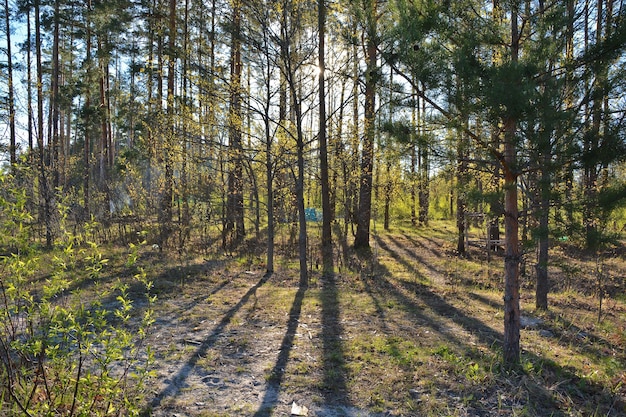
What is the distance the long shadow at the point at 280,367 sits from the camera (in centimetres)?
349

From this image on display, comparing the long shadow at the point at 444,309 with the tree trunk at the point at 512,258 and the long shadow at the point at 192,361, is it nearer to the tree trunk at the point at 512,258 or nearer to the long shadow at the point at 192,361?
the tree trunk at the point at 512,258

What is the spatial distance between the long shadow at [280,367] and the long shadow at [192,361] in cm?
78

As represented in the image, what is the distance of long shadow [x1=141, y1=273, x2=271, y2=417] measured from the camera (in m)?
3.46

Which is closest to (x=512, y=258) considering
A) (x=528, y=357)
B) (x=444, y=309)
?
(x=528, y=357)

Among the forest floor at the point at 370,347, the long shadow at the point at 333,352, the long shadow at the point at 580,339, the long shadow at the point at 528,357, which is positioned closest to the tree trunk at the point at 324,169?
the forest floor at the point at 370,347

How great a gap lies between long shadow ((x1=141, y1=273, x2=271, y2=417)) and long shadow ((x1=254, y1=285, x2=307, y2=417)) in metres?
0.78

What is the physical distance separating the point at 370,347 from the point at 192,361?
6.52 feet

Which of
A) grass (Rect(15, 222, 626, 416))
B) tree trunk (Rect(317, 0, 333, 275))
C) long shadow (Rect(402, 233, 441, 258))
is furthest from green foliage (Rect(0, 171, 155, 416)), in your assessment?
long shadow (Rect(402, 233, 441, 258))

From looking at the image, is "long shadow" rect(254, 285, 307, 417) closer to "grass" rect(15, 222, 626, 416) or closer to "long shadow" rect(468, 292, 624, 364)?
"grass" rect(15, 222, 626, 416)

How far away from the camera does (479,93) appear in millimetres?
3643

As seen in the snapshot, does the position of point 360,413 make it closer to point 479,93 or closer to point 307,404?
point 307,404

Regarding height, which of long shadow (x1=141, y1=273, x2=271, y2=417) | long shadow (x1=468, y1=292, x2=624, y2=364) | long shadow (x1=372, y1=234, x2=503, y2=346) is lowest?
long shadow (x1=468, y1=292, x2=624, y2=364)

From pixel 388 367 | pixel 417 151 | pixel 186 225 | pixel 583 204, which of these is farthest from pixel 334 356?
pixel 186 225

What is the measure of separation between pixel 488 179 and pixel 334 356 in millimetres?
3288
